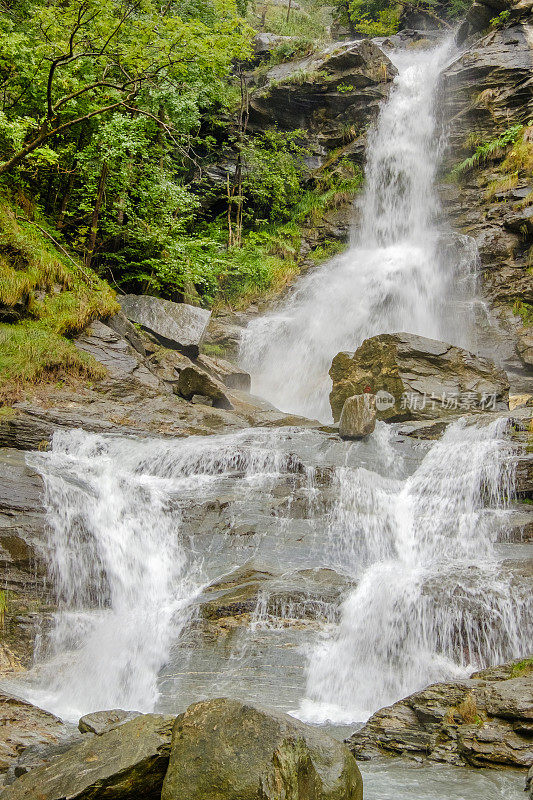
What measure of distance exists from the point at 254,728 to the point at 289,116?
2538 centimetres

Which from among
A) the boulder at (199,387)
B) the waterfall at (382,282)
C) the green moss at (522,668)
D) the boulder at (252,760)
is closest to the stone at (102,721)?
the boulder at (252,760)

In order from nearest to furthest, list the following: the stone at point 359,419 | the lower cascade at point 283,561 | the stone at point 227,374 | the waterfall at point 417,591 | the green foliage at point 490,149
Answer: the waterfall at point 417,591, the lower cascade at point 283,561, the stone at point 359,419, the stone at point 227,374, the green foliage at point 490,149

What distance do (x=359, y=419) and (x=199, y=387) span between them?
382cm

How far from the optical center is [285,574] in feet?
23.3

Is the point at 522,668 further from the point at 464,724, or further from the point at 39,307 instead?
the point at 39,307

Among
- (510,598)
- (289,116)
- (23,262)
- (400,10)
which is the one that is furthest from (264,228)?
(510,598)

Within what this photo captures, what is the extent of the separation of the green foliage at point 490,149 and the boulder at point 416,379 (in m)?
11.4

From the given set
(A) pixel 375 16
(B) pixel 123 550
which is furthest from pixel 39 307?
(A) pixel 375 16

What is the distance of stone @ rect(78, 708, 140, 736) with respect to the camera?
422 cm

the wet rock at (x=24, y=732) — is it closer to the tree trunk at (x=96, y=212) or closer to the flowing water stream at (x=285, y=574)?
the flowing water stream at (x=285, y=574)

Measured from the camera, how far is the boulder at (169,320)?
13.8 m

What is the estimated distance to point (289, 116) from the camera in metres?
24.4

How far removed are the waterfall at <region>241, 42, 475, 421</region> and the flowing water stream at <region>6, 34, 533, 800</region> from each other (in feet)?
18.0

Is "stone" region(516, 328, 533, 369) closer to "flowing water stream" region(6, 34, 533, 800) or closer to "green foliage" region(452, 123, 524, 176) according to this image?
"flowing water stream" region(6, 34, 533, 800)
